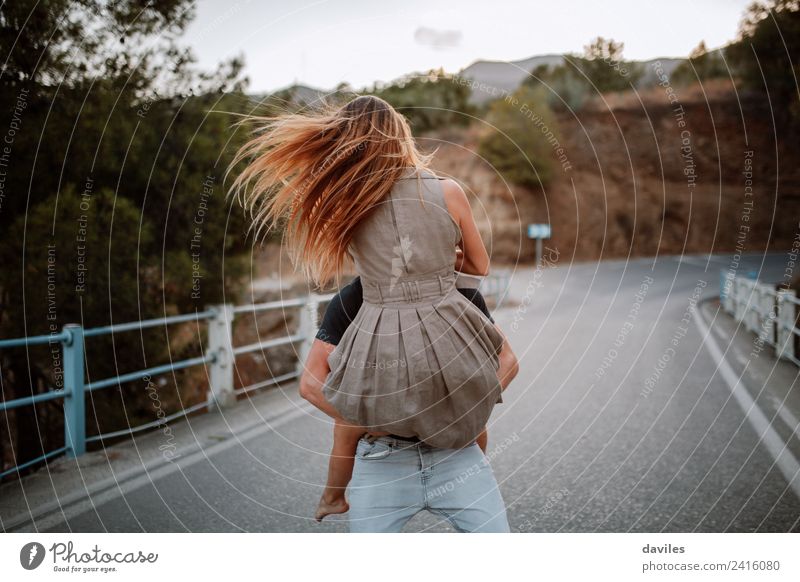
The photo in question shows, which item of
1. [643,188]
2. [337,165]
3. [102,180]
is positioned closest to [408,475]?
[337,165]

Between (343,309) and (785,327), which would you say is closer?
(343,309)

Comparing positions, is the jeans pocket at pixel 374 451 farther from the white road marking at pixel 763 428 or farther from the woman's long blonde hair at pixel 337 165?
the white road marking at pixel 763 428

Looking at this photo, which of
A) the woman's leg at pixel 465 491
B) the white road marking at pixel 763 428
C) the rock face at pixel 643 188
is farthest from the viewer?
the rock face at pixel 643 188

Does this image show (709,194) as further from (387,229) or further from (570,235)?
(387,229)

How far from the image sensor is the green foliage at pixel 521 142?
29.8 meters

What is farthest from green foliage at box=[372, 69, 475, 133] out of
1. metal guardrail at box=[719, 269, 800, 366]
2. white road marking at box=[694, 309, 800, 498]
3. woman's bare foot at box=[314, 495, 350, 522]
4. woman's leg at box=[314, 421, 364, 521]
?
metal guardrail at box=[719, 269, 800, 366]

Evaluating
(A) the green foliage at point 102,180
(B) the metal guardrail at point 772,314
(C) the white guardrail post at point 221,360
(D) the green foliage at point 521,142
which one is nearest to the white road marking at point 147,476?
(C) the white guardrail post at point 221,360

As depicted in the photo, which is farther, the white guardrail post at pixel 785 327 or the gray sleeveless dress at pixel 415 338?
the white guardrail post at pixel 785 327

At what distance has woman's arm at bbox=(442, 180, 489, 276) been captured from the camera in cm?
173

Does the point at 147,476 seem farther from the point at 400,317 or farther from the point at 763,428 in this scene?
the point at 763,428

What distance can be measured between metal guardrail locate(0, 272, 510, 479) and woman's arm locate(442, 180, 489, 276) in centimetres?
164

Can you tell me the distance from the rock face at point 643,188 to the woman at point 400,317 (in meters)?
37.3

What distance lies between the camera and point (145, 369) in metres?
7.14

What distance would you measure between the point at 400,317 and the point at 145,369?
6035 mm
